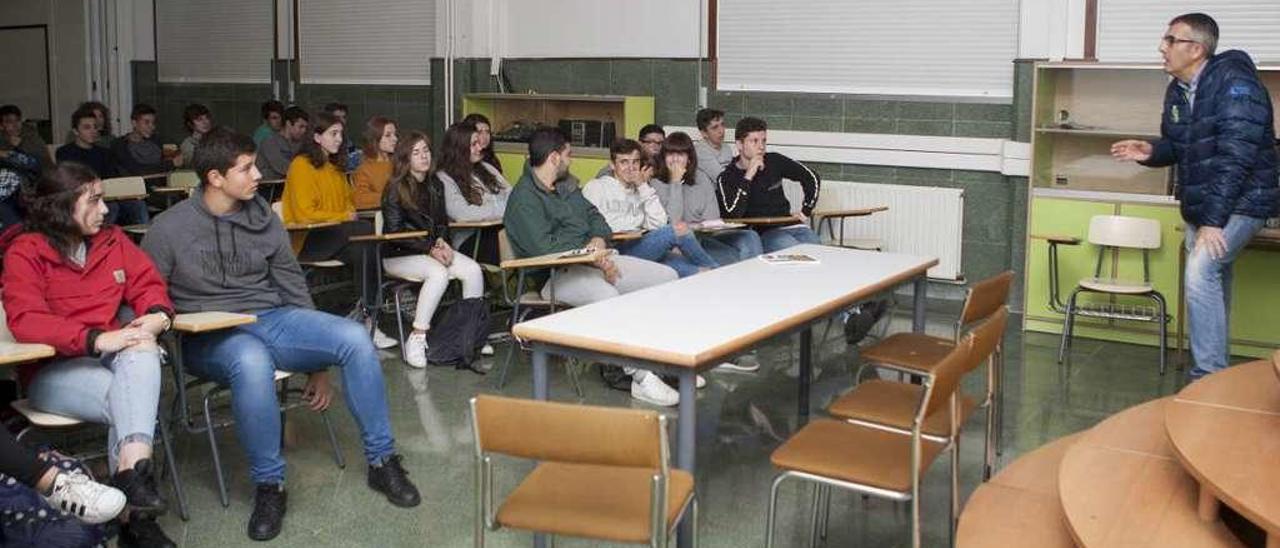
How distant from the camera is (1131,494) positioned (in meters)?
2.79

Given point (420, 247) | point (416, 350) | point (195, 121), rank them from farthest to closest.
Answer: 1. point (195, 121)
2. point (420, 247)
3. point (416, 350)

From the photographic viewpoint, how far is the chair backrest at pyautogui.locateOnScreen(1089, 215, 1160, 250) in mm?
6492

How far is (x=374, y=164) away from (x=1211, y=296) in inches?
188

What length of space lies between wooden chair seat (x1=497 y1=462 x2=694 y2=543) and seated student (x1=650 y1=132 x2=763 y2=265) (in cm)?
375

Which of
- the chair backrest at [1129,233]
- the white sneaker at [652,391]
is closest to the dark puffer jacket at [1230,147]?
the chair backrest at [1129,233]

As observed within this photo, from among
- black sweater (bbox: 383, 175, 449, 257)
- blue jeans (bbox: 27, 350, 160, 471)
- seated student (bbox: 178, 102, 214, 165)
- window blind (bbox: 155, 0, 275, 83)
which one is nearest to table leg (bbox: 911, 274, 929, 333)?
black sweater (bbox: 383, 175, 449, 257)

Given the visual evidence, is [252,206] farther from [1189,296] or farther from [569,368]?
[1189,296]

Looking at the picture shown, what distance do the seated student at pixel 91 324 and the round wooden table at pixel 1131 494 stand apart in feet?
8.16

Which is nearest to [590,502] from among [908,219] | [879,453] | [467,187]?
[879,453]

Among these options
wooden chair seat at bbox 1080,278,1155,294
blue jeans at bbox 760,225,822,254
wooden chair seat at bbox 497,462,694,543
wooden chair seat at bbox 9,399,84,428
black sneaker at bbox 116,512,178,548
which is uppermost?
blue jeans at bbox 760,225,822,254

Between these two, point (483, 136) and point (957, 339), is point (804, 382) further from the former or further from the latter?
point (483, 136)

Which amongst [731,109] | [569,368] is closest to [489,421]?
[569,368]

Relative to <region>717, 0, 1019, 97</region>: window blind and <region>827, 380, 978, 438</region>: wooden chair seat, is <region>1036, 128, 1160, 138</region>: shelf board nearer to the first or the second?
<region>717, 0, 1019, 97</region>: window blind

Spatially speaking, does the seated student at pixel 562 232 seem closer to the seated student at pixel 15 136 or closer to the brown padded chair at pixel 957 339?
the brown padded chair at pixel 957 339
